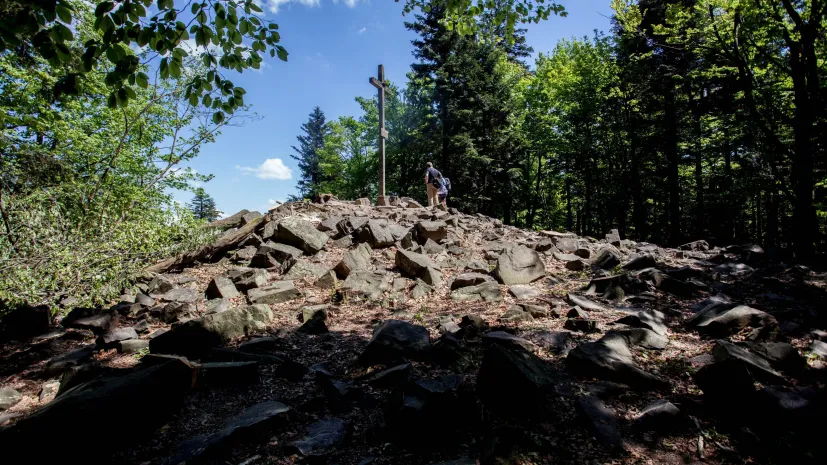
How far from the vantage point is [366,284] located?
7406 mm

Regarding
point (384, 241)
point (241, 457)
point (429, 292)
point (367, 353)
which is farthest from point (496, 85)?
point (241, 457)

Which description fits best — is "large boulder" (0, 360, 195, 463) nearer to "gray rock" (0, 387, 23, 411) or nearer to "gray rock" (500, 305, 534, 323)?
"gray rock" (0, 387, 23, 411)

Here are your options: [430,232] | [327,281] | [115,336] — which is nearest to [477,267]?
[430,232]

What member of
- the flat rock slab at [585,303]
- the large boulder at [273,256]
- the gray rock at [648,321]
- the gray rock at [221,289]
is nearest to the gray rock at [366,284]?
the large boulder at [273,256]

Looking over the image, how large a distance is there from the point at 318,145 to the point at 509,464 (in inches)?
1874

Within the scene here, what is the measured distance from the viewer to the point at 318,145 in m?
47.0

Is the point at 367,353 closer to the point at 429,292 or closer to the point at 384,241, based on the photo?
the point at 429,292

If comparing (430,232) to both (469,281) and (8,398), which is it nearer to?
(469,281)

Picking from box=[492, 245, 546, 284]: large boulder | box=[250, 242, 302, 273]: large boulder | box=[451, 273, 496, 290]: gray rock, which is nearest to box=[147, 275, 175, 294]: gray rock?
box=[250, 242, 302, 273]: large boulder

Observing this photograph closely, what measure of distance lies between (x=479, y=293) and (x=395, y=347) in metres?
2.98

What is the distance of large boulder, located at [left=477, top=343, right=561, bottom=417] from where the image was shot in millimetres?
3217

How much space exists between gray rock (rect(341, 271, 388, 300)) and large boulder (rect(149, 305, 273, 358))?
1.95 meters

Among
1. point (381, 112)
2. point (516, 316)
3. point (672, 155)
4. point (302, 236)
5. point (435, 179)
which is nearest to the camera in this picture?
point (516, 316)

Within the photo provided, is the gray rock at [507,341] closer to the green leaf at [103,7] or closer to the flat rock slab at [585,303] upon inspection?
the flat rock slab at [585,303]
